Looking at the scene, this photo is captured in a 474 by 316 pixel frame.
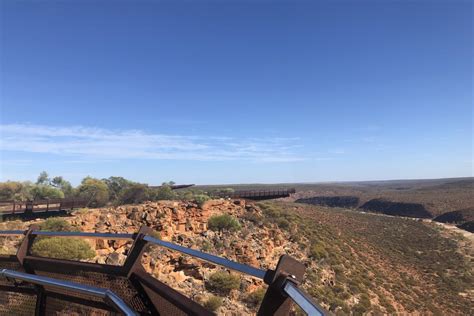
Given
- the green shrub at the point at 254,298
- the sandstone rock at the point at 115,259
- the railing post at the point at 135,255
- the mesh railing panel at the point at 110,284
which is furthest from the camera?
the green shrub at the point at 254,298

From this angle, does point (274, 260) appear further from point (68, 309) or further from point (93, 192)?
point (68, 309)

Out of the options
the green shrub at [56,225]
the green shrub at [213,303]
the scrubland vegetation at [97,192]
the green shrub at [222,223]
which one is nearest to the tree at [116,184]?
the scrubland vegetation at [97,192]

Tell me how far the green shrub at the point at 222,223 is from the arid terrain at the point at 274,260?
0.29m

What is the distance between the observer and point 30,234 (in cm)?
518

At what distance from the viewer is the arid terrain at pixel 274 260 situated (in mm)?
15375

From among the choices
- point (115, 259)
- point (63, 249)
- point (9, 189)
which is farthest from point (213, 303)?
point (9, 189)

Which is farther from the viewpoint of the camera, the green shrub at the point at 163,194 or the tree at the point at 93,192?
the green shrub at the point at 163,194

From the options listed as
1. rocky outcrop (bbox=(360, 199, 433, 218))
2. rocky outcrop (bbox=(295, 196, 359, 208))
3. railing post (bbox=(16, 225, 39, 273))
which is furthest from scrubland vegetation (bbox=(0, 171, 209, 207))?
rocky outcrop (bbox=(295, 196, 359, 208))

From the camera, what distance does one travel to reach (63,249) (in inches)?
540

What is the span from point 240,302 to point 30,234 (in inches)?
419

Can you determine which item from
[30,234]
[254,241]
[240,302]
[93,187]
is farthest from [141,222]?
[30,234]

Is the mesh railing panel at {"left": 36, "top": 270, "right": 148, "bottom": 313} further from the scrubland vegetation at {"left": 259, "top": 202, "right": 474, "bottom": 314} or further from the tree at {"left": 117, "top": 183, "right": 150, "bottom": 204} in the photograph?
the tree at {"left": 117, "top": 183, "right": 150, "bottom": 204}

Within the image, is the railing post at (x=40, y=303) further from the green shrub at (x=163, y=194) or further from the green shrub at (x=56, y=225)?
the green shrub at (x=163, y=194)

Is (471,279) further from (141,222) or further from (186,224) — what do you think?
(141,222)
